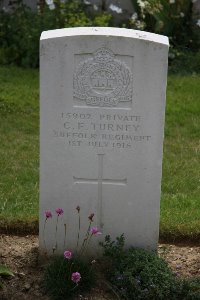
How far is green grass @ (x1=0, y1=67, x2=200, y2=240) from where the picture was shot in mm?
5434

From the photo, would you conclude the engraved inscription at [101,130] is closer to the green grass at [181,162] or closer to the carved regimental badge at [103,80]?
the carved regimental badge at [103,80]

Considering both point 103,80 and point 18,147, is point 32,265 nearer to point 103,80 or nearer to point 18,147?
point 103,80

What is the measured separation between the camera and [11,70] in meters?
9.39

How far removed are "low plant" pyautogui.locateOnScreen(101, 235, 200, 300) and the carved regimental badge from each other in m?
0.90

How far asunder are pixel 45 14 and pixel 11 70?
963 mm

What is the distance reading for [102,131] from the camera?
179 inches

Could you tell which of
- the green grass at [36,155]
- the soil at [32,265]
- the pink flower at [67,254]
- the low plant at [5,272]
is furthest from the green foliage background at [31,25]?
the pink flower at [67,254]

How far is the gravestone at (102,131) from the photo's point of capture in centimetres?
441

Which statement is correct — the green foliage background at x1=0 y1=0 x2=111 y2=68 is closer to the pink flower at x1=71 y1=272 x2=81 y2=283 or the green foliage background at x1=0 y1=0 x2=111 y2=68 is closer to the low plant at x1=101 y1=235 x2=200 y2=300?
the low plant at x1=101 y1=235 x2=200 y2=300

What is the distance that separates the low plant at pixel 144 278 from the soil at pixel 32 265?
110mm

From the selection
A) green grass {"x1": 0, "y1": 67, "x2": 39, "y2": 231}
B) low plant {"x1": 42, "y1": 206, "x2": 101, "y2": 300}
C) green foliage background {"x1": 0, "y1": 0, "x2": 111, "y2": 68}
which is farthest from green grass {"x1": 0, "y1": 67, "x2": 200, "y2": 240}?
low plant {"x1": 42, "y1": 206, "x2": 101, "y2": 300}

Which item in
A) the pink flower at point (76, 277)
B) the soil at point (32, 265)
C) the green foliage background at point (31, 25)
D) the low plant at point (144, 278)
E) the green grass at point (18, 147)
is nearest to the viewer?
the pink flower at point (76, 277)

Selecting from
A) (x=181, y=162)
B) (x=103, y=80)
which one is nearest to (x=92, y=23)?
(x=181, y=162)

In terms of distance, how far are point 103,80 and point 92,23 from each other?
5457 millimetres
